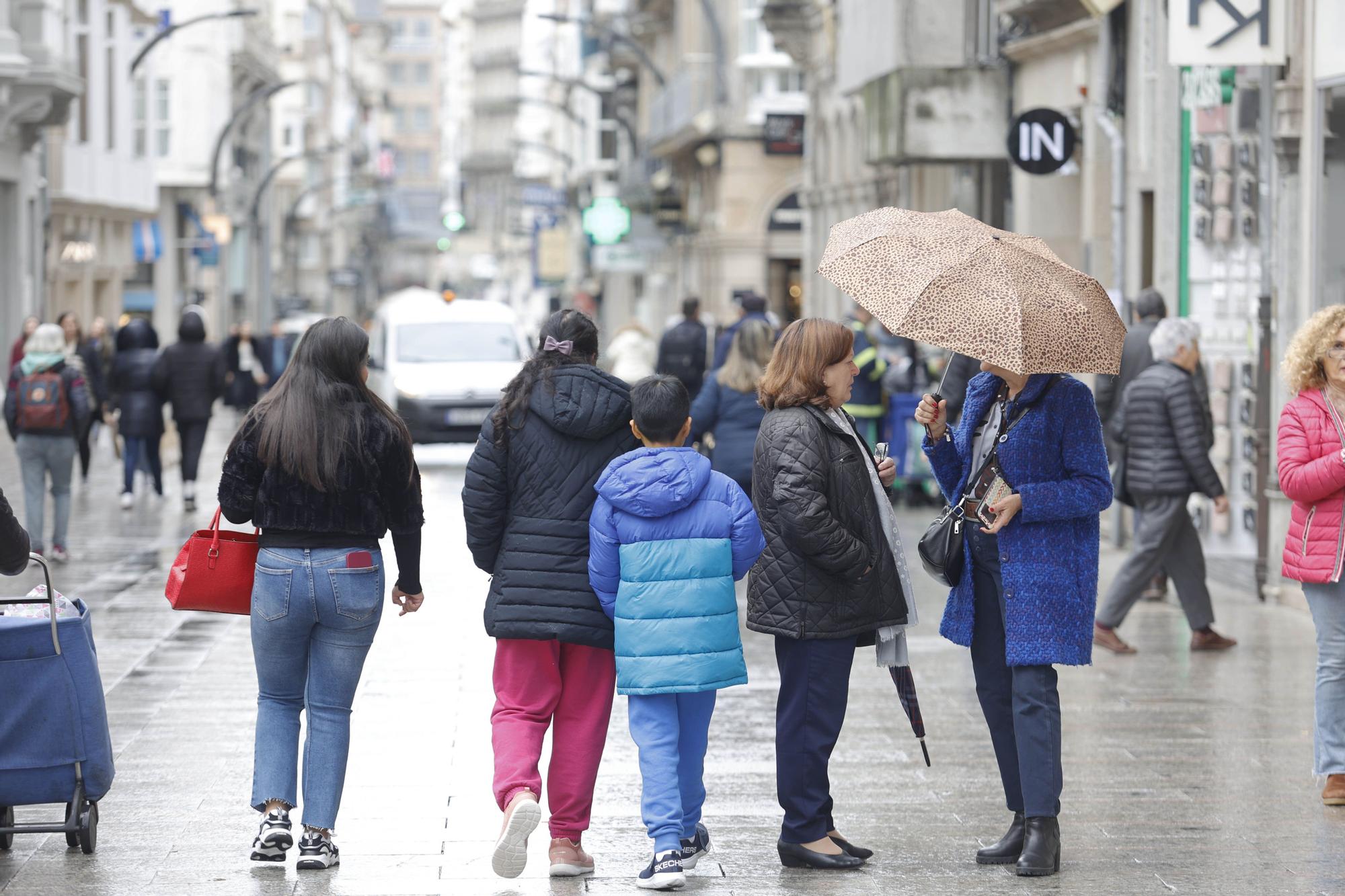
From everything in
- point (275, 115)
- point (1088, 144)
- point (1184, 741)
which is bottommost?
point (1184, 741)

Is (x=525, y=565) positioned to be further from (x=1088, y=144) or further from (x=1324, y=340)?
(x=1088, y=144)

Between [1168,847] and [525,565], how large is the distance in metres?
2.28

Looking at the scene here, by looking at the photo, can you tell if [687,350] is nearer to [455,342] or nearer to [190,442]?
[190,442]

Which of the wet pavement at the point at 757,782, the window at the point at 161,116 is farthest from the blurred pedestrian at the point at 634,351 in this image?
the window at the point at 161,116

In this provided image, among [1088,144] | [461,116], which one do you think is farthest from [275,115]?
[461,116]

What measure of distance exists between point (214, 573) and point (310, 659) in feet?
1.31

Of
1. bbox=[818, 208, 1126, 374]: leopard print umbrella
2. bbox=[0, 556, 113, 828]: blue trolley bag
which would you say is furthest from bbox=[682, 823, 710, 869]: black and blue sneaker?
bbox=[0, 556, 113, 828]: blue trolley bag

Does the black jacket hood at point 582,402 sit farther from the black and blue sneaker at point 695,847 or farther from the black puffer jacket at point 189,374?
the black puffer jacket at point 189,374

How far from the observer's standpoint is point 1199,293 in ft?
52.8

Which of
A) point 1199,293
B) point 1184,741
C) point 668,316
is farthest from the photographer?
point 668,316

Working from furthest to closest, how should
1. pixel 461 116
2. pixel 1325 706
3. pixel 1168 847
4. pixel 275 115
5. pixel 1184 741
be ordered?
pixel 461 116 < pixel 275 115 < pixel 1184 741 < pixel 1325 706 < pixel 1168 847

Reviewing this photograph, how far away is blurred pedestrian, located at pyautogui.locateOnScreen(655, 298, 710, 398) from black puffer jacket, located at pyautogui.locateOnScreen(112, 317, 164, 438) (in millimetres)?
4853

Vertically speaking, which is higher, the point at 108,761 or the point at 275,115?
the point at 275,115

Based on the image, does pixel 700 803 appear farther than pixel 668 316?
No
